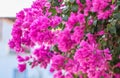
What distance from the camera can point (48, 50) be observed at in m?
1.14

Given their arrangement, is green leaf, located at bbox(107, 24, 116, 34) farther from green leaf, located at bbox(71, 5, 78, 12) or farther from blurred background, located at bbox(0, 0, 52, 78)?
blurred background, located at bbox(0, 0, 52, 78)

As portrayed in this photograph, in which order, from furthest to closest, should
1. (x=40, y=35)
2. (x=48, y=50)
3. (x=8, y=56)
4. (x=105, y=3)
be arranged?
(x=8, y=56) → (x=48, y=50) → (x=40, y=35) → (x=105, y=3)

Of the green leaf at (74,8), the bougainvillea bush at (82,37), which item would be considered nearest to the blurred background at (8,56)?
the bougainvillea bush at (82,37)

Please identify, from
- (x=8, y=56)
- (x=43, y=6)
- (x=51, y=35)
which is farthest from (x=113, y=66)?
(x=8, y=56)

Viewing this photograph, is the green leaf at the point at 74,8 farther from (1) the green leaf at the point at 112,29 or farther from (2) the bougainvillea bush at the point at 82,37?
(1) the green leaf at the point at 112,29

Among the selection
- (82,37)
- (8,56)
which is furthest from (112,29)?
(8,56)

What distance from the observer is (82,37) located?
0.93 m

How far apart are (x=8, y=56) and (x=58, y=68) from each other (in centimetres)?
95

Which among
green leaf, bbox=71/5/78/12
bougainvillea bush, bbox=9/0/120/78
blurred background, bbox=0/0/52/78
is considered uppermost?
green leaf, bbox=71/5/78/12

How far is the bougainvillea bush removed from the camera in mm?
823

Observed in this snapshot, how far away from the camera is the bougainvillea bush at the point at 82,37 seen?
32.4 inches

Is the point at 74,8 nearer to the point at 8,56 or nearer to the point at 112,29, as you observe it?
the point at 112,29

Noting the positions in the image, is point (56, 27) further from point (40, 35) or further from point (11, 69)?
point (11, 69)

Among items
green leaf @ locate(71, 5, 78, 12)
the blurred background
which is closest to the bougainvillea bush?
green leaf @ locate(71, 5, 78, 12)
